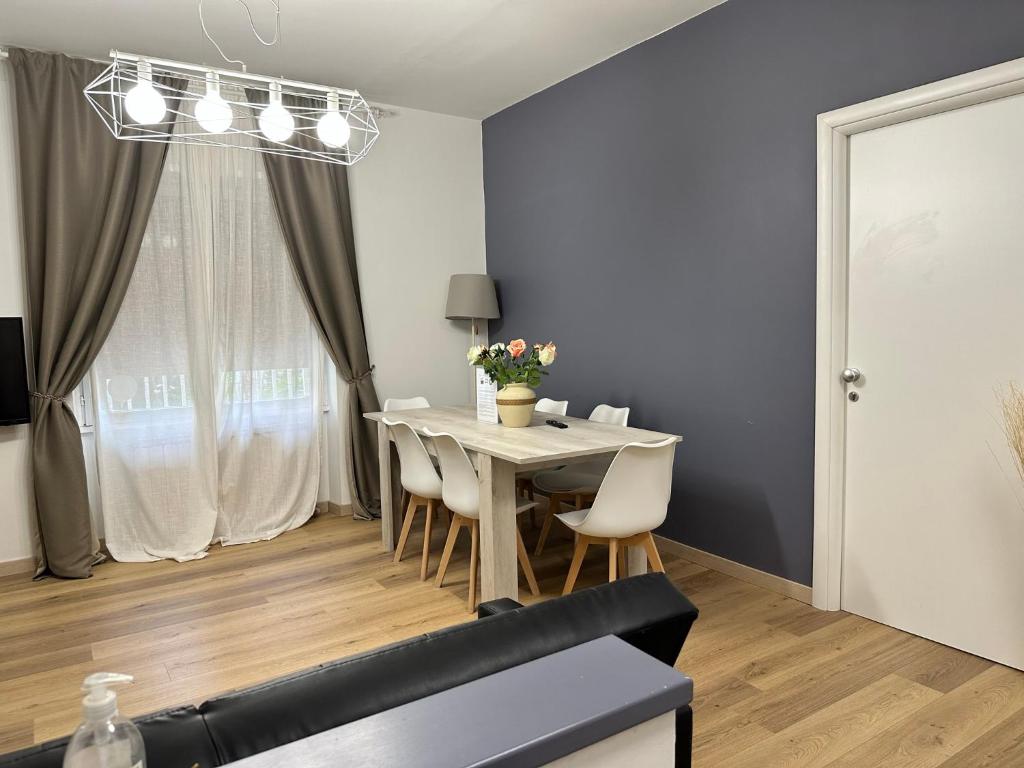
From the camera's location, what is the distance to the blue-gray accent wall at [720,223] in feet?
9.71

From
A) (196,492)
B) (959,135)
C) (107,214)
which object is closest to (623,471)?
(959,135)


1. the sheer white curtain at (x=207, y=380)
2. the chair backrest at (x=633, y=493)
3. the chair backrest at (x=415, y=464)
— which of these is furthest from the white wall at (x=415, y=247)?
the chair backrest at (x=633, y=493)

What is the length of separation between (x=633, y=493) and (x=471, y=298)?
101 inches

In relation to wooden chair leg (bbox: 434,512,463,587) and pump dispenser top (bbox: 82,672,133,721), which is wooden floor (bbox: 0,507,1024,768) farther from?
pump dispenser top (bbox: 82,672,133,721)

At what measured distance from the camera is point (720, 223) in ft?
11.7

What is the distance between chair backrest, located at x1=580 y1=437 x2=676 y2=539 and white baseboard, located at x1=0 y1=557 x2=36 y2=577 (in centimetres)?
311

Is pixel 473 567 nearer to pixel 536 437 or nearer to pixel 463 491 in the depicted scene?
pixel 463 491

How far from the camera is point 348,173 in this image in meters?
4.82

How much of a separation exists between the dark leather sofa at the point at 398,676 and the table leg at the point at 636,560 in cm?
186

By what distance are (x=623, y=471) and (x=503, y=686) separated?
1848mm

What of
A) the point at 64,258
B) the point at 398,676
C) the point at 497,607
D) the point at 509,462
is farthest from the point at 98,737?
the point at 64,258

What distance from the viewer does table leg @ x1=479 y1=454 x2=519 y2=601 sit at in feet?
9.95

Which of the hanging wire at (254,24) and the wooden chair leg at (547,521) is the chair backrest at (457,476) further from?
the hanging wire at (254,24)

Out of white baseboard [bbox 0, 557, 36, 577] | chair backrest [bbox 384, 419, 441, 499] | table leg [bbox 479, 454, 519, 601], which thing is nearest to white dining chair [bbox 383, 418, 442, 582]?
chair backrest [bbox 384, 419, 441, 499]
